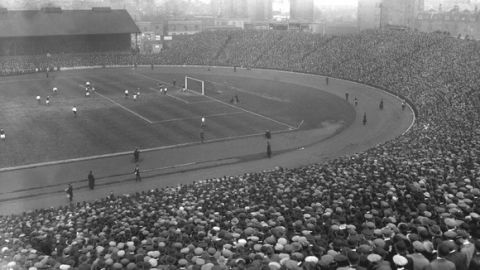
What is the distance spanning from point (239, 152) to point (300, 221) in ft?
66.2

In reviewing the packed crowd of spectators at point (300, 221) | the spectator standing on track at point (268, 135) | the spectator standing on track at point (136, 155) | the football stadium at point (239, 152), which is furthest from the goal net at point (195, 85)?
the packed crowd of spectators at point (300, 221)

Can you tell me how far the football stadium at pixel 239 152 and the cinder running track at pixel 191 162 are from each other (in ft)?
0.57

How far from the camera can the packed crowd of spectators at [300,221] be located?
39.0 ft

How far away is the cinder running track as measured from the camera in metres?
27.8

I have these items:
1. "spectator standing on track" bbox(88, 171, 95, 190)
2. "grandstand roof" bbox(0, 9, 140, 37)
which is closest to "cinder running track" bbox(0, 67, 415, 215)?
"spectator standing on track" bbox(88, 171, 95, 190)

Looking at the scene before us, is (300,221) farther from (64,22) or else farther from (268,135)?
(64,22)

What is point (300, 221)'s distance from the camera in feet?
49.4

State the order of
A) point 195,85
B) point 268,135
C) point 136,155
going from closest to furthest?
point 136,155 → point 268,135 → point 195,85

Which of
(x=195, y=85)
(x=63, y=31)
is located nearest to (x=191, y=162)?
(x=195, y=85)

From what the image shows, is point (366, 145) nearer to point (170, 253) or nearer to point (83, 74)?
point (170, 253)

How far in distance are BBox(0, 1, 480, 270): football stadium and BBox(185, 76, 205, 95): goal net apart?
37 cm

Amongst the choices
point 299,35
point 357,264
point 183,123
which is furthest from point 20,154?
point 299,35

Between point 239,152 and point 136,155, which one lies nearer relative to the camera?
point 136,155

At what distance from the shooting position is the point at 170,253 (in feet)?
42.9
